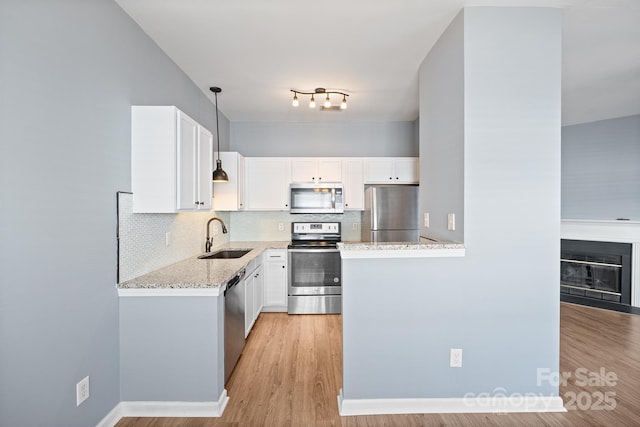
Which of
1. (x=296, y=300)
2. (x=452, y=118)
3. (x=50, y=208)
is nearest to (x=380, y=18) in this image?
(x=452, y=118)

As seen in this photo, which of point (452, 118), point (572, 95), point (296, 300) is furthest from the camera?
point (296, 300)

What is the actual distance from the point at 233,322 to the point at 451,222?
185cm

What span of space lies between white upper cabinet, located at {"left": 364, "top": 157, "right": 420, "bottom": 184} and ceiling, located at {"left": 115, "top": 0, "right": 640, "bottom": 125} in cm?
84

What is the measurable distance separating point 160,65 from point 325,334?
118 inches

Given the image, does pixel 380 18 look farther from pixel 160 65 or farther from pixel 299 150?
pixel 299 150

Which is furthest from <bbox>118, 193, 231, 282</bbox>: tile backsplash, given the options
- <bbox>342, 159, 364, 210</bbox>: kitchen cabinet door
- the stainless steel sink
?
<bbox>342, 159, 364, 210</bbox>: kitchen cabinet door

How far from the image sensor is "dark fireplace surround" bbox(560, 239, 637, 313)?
4203mm

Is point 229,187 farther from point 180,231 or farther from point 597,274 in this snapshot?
point 597,274

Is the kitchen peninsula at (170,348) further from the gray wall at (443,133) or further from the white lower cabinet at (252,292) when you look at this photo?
the gray wall at (443,133)

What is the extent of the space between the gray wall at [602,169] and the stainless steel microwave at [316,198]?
3.65 meters

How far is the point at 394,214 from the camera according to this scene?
12.7 feet

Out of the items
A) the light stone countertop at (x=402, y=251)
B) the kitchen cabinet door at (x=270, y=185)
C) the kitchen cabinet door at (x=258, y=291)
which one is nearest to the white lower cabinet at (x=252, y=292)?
the kitchen cabinet door at (x=258, y=291)

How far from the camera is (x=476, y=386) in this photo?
6.81ft

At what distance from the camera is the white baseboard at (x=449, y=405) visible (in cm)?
205
